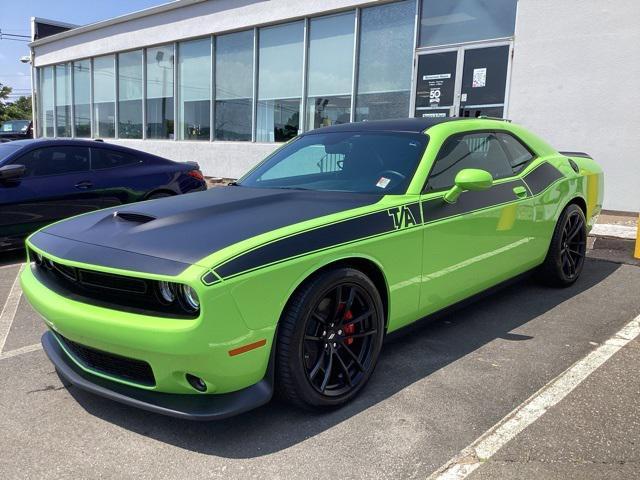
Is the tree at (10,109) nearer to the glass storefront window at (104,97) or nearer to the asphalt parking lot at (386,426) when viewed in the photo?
the glass storefront window at (104,97)

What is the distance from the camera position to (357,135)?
402cm

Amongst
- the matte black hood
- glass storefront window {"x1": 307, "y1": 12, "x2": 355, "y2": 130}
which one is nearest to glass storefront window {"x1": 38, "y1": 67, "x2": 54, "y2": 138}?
glass storefront window {"x1": 307, "y1": 12, "x2": 355, "y2": 130}

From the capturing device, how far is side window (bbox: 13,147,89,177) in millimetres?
6318

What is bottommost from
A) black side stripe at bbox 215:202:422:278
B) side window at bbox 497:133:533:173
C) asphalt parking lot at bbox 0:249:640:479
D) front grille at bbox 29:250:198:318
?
asphalt parking lot at bbox 0:249:640:479

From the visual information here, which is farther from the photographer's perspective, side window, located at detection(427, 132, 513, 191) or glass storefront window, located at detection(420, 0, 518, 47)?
glass storefront window, located at detection(420, 0, 518, 47)

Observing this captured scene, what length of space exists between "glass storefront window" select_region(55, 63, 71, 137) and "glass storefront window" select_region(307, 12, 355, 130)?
1178 cm

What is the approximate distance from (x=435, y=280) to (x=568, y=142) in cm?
609

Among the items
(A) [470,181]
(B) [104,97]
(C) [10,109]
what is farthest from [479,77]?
(C) [10,109]

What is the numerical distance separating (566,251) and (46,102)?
21314mm

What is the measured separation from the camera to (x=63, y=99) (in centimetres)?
2023

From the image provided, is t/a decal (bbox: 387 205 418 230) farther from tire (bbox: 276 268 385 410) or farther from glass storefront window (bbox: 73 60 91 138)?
glass storefront window (bbox: 73 60 91 138)

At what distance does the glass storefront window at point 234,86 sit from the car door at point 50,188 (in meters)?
6.68

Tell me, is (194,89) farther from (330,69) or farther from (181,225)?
(181,225)

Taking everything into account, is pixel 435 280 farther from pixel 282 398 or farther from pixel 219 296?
pixel 219 296
